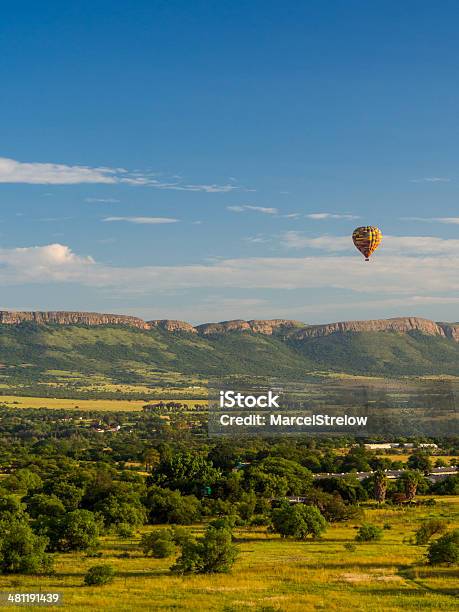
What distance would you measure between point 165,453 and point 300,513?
66.0m

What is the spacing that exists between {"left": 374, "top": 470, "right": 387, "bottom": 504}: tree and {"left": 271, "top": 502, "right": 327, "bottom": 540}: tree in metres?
20.9

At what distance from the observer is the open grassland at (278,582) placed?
136 ft

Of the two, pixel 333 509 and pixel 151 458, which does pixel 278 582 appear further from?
pixel 151 458

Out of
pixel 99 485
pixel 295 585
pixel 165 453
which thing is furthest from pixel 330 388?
pixel 295 585

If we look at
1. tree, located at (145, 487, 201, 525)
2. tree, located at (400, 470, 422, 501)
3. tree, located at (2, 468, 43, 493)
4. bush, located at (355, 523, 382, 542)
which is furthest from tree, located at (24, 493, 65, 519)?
tree, located at (400, 470, 422, 501)

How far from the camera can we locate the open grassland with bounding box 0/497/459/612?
1626 inches

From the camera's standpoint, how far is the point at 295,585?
45.5 m

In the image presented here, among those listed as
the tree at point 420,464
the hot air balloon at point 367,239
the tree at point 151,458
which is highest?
the hot air balloon at point 367,239

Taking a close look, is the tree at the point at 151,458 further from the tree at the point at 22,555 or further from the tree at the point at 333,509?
the tree at the point at 22,555

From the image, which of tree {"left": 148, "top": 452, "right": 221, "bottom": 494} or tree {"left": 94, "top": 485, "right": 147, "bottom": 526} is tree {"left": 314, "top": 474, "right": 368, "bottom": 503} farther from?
tree {"left": 94, "top": 485, "right": 147, "bottom": 526}

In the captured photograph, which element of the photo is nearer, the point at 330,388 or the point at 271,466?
the point at 271,466

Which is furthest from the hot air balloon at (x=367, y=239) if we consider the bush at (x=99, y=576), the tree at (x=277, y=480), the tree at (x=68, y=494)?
the bush at (x=99, y=576)

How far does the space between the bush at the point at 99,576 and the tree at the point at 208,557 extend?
4915 mm

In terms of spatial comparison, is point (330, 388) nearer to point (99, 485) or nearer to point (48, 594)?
point (99, 485)
